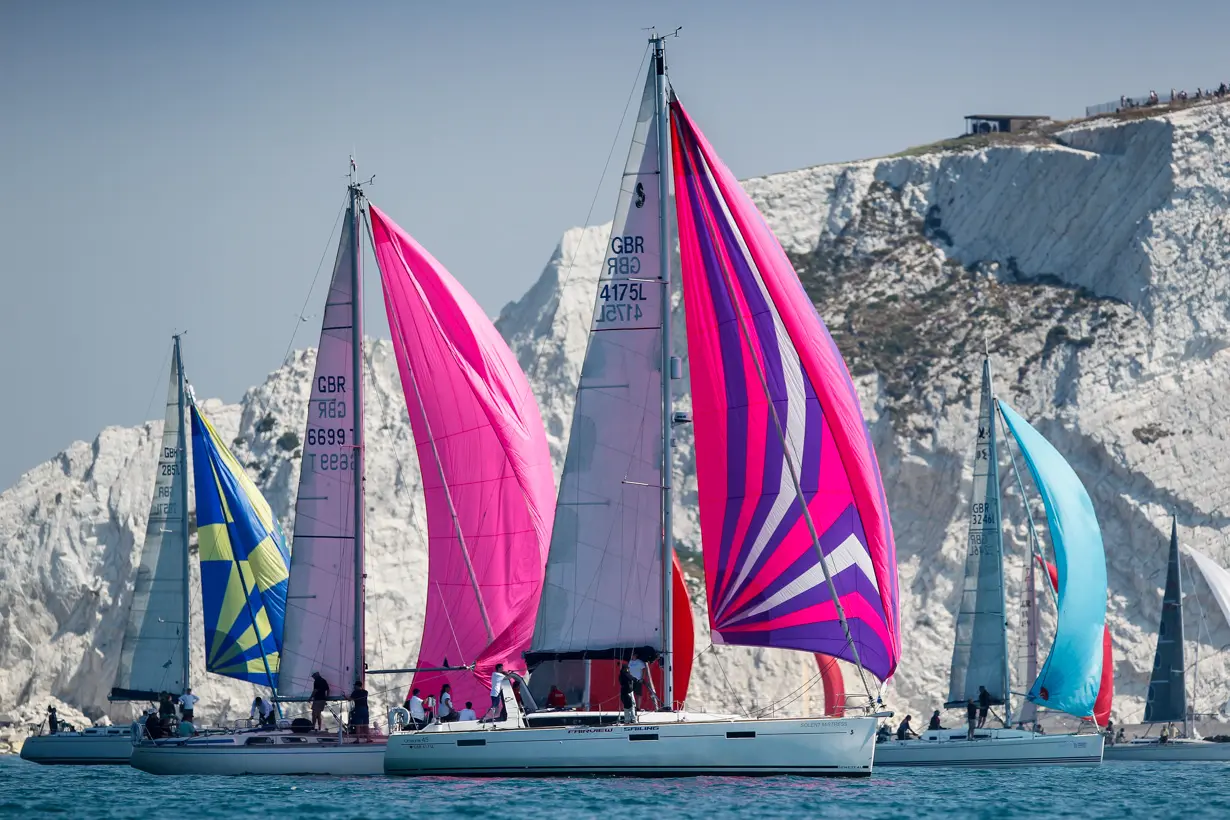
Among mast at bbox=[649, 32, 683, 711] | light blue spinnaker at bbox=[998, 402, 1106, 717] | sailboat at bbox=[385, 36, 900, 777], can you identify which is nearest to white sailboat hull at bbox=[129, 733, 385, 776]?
sailboat at bbox=[385, 36, 900, 777]

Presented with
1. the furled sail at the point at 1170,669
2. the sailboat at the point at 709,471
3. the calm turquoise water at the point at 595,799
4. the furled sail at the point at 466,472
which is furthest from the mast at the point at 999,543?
the sailboat at the point at 709,471

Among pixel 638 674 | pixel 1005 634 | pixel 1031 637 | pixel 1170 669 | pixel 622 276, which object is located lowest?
pixel 638 674

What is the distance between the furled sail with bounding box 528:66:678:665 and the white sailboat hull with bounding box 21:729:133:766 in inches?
669

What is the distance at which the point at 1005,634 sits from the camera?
135ft

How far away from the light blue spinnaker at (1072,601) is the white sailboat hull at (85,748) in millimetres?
19474

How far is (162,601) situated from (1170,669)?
24481 millimetres

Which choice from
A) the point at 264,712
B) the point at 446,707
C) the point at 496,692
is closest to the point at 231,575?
the point at 264,712

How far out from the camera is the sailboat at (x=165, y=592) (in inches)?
1567

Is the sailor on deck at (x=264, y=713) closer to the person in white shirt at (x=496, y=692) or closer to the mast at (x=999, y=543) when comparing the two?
the person in white shirt at (x=496, y=692)

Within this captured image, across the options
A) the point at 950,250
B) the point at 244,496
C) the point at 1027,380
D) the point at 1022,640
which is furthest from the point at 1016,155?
the point at 244,496

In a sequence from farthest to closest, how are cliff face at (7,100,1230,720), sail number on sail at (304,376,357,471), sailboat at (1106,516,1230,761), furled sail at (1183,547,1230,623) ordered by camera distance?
cliff face at (7,100,1230,720) < furled sail at (1183,547,1230,623) < sailboat at (1106,516,1230,761) < sail number on sail at (304,376,357,471)

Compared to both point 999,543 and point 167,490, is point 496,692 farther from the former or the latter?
point 999,543

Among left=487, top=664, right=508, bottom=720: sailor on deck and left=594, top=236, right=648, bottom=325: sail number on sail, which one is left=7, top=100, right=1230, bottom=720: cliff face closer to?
left=487, top=664, right=508, bottom=720: sailor on deck

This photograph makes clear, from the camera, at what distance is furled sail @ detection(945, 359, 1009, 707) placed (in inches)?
1624
